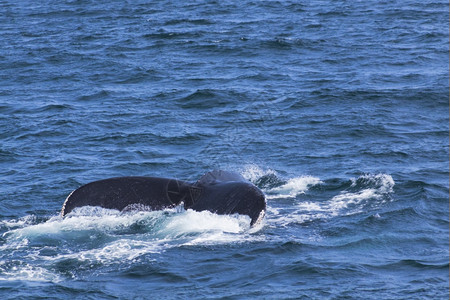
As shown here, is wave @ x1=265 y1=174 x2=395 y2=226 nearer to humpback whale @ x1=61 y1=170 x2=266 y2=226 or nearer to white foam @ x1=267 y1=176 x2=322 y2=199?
white foam @ x1=267 y1=176 x2=322 y2=199

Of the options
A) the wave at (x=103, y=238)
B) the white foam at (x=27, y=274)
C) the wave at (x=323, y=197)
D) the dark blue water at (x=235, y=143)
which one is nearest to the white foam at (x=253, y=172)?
the dark blue water at (x=235, y=143)

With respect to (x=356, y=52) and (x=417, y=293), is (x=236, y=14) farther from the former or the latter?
(x=417, y=293)

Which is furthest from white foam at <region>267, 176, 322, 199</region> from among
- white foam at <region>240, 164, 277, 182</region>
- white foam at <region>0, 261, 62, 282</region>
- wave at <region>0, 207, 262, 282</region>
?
white foam at <region>0, 261, 62, 282</region>

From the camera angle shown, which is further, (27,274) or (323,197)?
(323,197)

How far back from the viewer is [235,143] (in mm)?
22000

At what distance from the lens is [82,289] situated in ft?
42.1

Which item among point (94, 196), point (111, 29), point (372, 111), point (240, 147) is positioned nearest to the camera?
point (94, 196)

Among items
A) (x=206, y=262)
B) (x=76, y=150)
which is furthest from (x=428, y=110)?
(x=206, y=262)

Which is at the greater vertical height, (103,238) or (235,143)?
(103,238)

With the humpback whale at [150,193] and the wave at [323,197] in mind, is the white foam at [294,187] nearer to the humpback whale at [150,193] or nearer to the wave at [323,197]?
the wave at [323,197]

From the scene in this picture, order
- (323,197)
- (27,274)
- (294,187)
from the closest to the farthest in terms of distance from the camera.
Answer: (27,274), (323,197), (294,187)

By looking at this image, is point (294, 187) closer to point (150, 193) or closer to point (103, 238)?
point (150, 193)

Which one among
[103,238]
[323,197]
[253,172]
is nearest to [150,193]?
[103,238]

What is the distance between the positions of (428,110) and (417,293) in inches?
484
